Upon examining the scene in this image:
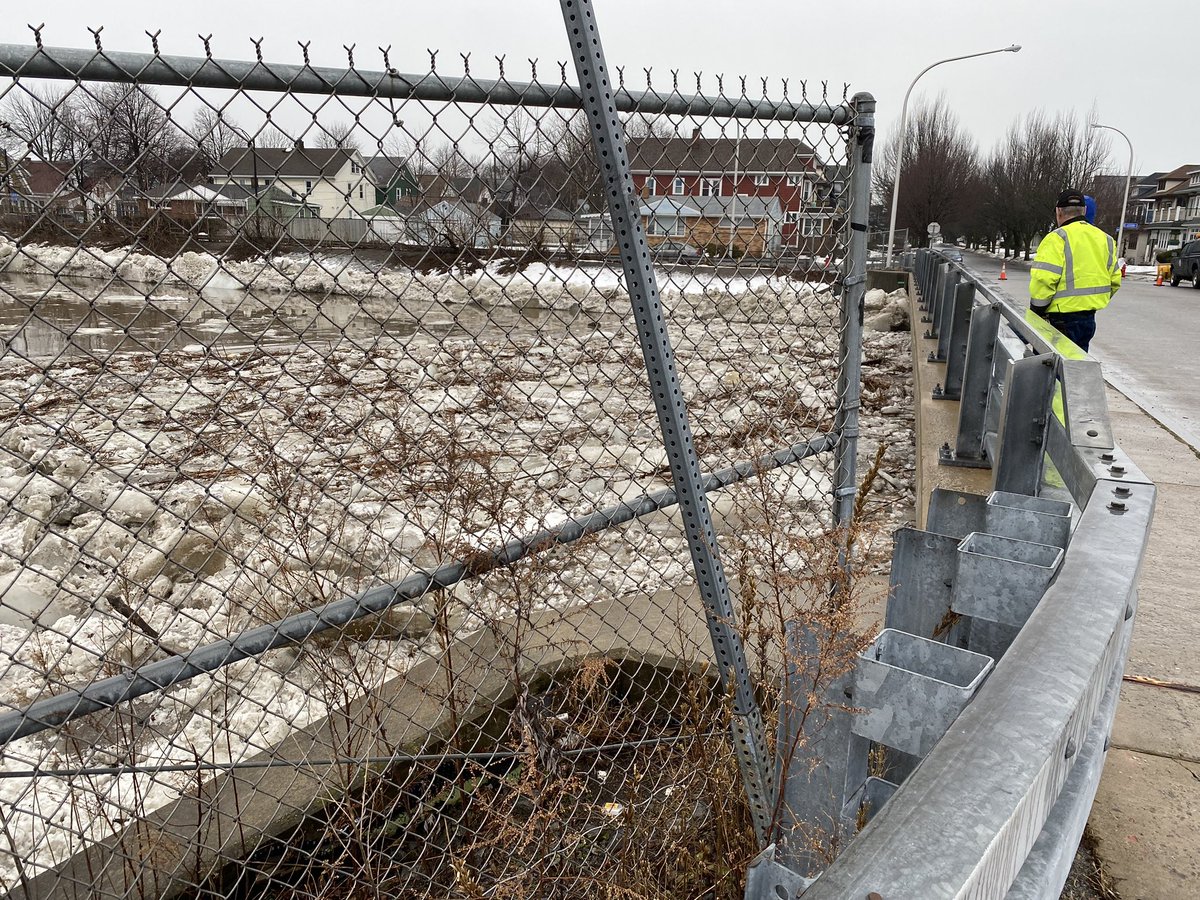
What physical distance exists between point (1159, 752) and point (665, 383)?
1.97 meters

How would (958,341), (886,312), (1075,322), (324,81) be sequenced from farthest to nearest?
(886,312), (1075,322), (958,341), (324,81)

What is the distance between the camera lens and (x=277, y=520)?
5738mm

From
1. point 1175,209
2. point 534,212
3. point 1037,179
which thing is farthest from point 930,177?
point 534,212

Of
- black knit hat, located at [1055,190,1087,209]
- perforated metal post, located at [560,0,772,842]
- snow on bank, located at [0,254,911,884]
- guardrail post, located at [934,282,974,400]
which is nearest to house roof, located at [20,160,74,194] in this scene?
snow on bank, located at [0,254,911,884]

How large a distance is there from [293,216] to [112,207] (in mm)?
422

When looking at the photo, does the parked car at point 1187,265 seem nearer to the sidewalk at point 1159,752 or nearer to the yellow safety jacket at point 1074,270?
the yellow safety jacket at point 1074,270

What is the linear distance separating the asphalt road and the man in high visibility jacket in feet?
1.00

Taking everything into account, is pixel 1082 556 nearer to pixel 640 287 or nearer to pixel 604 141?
pixel 640 287

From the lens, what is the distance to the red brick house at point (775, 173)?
303 centimetres

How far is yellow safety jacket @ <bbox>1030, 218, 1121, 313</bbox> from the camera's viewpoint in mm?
7816

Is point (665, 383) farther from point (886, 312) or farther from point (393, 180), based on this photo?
point (886, 312)

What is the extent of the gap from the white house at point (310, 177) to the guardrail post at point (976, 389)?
446 centimetres

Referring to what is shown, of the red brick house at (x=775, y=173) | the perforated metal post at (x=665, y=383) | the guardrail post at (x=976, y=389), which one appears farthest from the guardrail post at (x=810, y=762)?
the guardrail post at (x=976, y=389)

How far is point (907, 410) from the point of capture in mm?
11664
